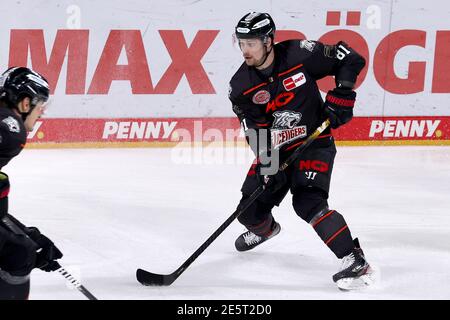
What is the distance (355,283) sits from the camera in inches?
160

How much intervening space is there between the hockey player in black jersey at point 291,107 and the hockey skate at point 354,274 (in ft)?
0.05

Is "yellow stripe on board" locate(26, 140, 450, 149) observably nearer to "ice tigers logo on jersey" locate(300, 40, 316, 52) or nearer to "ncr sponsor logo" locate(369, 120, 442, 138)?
"ncr sponsor logo" locate(369, 120, 442, 138)

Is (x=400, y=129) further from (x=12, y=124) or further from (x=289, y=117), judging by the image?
(x=12, y=124)

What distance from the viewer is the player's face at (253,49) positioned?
13.9ft

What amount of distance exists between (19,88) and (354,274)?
1.66 metres

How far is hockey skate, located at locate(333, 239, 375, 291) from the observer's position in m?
4.05

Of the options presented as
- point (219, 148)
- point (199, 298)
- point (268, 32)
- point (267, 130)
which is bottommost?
point (219, 148)

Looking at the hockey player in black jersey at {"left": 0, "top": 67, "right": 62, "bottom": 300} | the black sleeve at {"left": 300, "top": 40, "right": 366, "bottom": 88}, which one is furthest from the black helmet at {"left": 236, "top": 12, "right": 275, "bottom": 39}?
the hockey player in black jersey at {"left": 0, "top": 67, "right": 62, "bottom": 300}

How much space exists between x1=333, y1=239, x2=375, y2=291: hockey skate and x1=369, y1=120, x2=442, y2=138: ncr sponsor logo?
10.7 feet

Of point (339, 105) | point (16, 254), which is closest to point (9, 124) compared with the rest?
point (16, 254)

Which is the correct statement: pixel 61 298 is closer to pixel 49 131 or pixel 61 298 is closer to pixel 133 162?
pixel 133 162

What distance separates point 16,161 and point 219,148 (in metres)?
1.50
